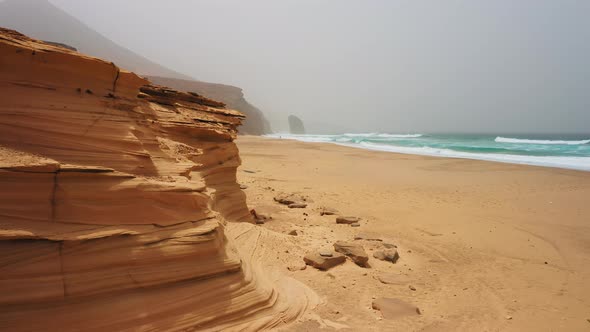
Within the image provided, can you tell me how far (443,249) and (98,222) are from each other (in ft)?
20.9

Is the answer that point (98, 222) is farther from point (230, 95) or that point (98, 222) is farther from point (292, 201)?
point (230, 95)

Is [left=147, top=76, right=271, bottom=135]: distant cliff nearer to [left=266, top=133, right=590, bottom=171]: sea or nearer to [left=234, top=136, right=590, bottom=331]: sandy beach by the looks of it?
[left=266, top=133, right=590, bottom=171]: sea

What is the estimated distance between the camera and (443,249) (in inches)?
261

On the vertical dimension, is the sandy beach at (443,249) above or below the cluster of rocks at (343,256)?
below

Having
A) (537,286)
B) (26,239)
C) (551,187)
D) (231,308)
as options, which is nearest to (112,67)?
(26,239)

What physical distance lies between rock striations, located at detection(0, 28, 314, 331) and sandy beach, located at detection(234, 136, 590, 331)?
40.0 inches

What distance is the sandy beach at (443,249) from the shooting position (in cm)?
405

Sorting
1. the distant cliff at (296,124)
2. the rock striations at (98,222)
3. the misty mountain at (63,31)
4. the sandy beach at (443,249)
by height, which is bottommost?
the sandy beach at (443,249)

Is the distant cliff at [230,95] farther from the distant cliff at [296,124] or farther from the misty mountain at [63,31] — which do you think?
the distant cliff at [296,124]

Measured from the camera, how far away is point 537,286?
16.5 feet

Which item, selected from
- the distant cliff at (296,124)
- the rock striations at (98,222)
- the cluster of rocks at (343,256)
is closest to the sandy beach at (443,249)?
the cluster of rocks at (343,256)

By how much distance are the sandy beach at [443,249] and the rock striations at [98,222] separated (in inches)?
40.0

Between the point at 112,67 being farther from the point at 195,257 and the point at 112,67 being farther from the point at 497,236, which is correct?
the point at 497,236

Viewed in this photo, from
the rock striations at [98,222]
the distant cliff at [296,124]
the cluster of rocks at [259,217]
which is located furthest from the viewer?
the distant cliff at [296,124]
